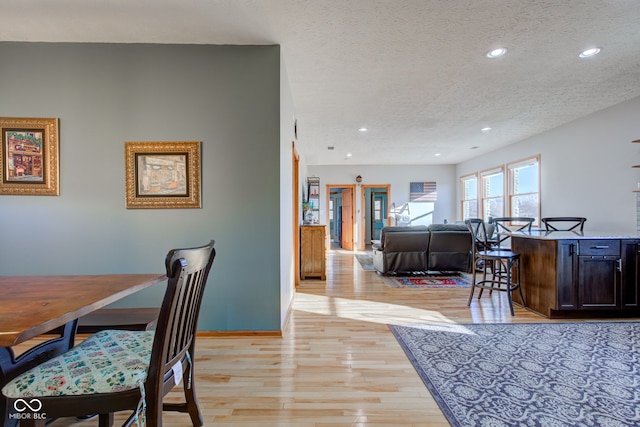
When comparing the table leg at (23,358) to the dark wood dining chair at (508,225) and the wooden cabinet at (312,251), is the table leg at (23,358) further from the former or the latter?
the dark wood dining chair at (508,225)

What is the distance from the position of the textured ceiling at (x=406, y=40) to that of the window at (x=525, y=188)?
1.68m

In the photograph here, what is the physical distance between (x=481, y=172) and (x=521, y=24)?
583cm

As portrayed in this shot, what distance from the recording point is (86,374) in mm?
1072

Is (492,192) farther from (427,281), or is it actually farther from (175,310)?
(175,310)

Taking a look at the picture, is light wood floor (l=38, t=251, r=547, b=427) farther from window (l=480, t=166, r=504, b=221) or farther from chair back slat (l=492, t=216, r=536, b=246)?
window (l=480, t=166, r=504, b=221)

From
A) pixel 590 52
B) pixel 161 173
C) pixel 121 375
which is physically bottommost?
pixel 121 375

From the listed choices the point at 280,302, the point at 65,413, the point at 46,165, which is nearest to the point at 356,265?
the point at 280,302

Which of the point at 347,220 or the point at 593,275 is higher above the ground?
the point at 347,220

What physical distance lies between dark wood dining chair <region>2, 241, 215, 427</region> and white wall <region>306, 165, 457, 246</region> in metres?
7.90

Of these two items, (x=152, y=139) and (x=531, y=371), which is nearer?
(x=531, y=371)

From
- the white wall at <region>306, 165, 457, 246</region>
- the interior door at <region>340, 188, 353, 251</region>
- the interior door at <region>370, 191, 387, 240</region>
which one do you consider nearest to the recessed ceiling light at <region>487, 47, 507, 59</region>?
the white wall at <region>306, 165, 457, 246</region>

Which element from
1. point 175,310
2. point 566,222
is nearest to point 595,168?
point 566,222

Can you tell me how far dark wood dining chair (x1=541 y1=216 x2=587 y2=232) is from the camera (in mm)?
4242

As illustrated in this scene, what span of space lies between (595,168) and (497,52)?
9.93ft
